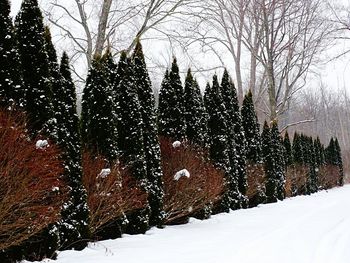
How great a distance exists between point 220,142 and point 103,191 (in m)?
7.73

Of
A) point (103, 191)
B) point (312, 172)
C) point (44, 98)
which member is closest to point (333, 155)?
point (312, 172)

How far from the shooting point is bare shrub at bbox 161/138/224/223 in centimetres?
1222

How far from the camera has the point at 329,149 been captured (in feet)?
133

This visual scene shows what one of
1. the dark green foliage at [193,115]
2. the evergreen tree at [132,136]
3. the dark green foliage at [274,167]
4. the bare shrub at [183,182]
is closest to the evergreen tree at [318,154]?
the dark green foliage at [274,167]

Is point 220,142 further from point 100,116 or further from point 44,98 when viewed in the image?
point 44,98

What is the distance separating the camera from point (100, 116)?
9.93 meters

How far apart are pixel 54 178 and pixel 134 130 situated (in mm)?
3871

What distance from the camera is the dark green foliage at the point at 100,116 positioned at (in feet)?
32.2

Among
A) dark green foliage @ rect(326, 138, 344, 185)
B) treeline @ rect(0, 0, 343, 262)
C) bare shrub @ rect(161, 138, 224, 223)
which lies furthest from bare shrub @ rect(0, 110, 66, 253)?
dark green foliage @ rect(326, 138, 344, 185)

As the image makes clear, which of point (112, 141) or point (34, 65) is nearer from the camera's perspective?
point (34, 65)

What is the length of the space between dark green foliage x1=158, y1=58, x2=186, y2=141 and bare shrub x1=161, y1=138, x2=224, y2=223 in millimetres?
367

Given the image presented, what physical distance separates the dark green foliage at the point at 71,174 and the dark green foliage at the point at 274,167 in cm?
1476

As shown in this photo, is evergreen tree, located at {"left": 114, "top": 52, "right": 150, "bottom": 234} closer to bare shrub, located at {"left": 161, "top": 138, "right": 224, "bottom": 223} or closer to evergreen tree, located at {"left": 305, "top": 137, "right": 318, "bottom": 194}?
bare shrub, located at {"left": 161, "top": 138, "right": 224, "bottom": 223}

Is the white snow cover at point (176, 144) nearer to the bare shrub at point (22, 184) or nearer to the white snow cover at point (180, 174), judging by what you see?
the white snow cover at point (180, 174)
